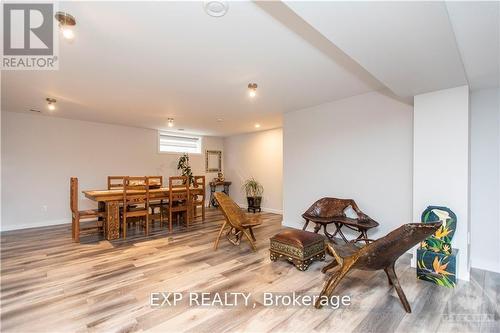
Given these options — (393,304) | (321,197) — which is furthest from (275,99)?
(393,304)

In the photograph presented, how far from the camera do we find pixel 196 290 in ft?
7.59

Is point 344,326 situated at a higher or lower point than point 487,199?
lower

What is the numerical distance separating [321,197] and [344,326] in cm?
262

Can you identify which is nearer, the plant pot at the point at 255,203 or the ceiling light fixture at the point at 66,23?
the ceiling light fixture at the point at 66,23

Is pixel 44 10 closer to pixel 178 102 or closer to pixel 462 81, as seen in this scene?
pixel 178 102

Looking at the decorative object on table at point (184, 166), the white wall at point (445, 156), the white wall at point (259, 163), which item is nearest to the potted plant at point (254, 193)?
the white wall at point (259, 163)

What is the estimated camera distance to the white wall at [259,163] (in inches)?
Result: 252

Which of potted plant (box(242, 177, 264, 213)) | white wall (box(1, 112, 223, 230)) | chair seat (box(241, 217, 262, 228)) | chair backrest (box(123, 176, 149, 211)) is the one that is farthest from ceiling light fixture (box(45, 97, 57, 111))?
potted plant (box(242, 177, 264, 213))

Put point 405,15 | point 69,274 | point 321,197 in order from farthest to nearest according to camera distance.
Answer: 1. point 321,197
2. point 69,274
3. point 405,15

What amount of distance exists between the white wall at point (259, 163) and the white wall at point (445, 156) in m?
3.70

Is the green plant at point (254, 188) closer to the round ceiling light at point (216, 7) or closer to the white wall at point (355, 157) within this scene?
the white wall at point (355, 157)

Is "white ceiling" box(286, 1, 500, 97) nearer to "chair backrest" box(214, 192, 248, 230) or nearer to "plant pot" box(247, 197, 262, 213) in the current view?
"chair backrest" box(214, 192, 248, 230)

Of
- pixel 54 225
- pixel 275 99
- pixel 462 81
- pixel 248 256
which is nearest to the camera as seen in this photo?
pixel 462 81

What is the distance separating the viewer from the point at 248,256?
3.21 meters
